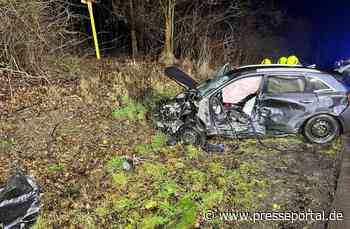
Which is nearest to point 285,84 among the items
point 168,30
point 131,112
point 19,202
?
point 131,112

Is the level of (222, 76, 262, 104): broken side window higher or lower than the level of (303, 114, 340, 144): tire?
higher

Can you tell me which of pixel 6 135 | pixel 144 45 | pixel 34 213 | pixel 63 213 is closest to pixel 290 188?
pixel 63 213

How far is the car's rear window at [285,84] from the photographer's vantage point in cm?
738

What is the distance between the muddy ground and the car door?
2.23 ft

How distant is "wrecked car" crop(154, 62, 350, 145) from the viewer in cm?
736

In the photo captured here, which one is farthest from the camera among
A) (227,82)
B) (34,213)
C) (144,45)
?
(144,45)

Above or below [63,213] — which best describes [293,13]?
above

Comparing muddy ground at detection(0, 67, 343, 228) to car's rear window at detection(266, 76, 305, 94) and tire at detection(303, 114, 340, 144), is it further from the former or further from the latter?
car's rear window at detection(266, 76, 305, 94)

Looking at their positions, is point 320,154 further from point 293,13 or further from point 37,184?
point 293,13

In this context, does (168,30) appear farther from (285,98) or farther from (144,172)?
(144,172)

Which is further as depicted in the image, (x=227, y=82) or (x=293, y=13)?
(x=293, y=13)

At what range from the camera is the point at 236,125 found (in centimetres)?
750

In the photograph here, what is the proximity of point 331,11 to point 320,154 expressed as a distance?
744 inches

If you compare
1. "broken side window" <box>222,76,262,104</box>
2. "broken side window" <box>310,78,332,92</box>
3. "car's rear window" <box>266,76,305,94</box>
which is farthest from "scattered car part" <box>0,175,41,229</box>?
"broken side window" <box>310,78,332,92</box>
